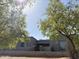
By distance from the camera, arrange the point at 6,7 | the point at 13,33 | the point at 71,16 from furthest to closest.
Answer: the point at 71,16 < the point at 13,33 < the point at 6,7

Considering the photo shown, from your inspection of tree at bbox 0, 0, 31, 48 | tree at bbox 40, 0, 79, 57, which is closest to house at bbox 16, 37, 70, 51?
tree at bbox 40, 0, 79, 57

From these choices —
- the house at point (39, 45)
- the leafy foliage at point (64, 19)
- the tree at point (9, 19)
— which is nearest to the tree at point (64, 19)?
the leafy foliage at point (64, 19)

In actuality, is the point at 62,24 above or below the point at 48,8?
below

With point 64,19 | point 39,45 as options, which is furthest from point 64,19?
point 39,45

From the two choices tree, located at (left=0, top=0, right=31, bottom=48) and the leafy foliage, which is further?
the leafy foliage

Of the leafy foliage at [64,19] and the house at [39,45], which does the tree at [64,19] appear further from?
the house at [39,45]

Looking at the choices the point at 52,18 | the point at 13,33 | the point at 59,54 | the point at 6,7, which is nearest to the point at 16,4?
the point at 6,7

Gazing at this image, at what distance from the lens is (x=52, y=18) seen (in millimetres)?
22047

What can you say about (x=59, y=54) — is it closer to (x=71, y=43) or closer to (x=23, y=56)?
(x=23, y=56)

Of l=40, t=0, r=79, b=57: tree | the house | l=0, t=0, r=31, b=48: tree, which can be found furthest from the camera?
the house

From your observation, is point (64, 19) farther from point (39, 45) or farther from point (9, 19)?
point (39, 45)

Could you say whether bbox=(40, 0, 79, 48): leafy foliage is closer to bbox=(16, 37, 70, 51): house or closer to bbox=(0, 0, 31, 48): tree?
bbox=(0, 0, 31, 48): tree

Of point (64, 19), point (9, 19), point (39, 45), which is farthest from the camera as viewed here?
point (39, 45)

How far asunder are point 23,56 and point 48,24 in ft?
31.8
